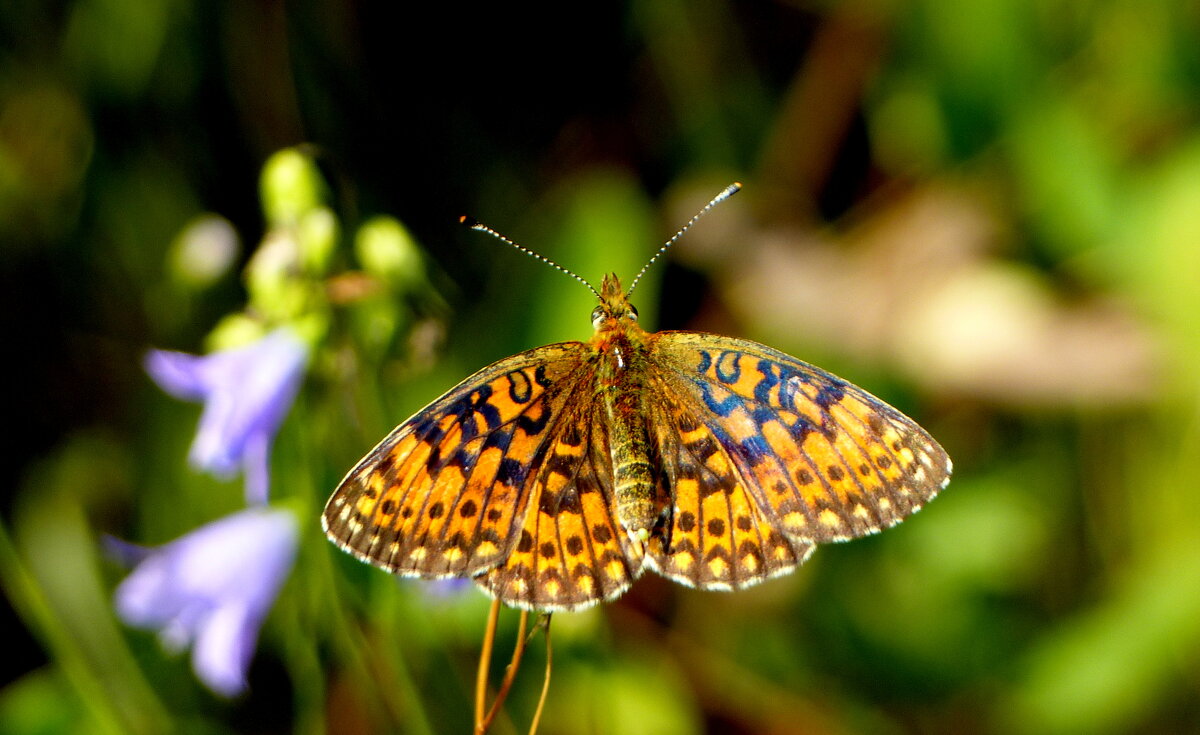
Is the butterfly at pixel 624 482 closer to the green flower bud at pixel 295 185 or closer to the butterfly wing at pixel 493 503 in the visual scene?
the butterfly wing at pixel 493 503

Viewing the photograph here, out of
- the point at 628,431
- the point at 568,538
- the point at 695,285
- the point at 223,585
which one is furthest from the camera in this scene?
the point at 695,285

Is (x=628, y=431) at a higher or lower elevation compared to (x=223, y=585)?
higher

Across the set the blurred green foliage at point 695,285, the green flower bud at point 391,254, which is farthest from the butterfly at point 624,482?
the blurred green foliage at point 695,285

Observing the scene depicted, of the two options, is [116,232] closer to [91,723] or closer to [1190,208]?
[91,723]

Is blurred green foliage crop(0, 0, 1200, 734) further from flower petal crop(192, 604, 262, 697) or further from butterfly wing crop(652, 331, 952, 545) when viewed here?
butterfly wing crop(652, 331, 952, 545)

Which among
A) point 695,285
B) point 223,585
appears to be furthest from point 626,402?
point 695,285

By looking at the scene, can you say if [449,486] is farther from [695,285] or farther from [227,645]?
[695,285]

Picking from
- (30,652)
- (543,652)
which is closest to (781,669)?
(543,652)
